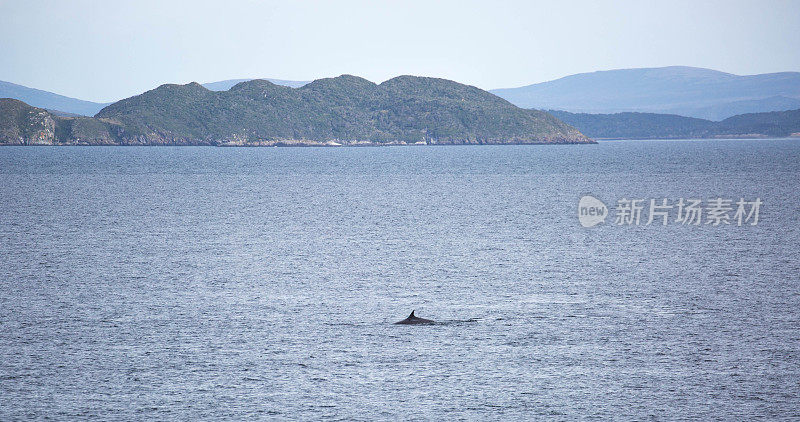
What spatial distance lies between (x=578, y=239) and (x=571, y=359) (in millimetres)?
38383

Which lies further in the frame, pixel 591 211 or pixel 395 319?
pixel 591 211

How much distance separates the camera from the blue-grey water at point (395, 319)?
99.3 feet

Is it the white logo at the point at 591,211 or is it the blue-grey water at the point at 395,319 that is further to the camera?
the white logo at the point at 591,211

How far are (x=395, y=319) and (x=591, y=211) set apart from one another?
6295 centimetres

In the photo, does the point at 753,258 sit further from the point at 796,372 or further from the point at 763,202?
the point at 763,202

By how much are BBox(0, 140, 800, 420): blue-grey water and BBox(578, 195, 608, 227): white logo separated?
3.56 m

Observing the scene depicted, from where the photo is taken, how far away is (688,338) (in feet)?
125

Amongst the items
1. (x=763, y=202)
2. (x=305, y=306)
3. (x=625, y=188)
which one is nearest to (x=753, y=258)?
(x=305, y=306)

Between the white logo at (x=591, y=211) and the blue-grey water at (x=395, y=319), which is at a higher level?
the white logo at (x=591, y=211)

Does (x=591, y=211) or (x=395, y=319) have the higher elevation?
(x=591, y=211)

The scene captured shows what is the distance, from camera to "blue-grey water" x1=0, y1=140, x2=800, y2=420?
30281 mm

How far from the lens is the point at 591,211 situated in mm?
99688

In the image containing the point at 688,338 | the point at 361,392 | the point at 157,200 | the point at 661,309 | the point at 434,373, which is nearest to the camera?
the point at 361,392

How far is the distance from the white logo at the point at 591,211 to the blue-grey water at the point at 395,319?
356 centimetres
